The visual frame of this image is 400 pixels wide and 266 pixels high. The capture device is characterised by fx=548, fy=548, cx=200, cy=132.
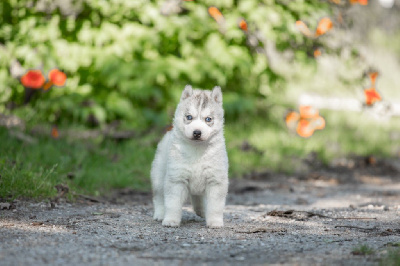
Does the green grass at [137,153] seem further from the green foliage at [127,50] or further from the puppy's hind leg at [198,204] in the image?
the puppy's hind leg at [198,204]

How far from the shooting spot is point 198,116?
4.24 meters

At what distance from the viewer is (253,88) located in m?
10.2

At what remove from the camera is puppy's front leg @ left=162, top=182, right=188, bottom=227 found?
4312mm

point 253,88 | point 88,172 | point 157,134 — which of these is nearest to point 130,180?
point 88,172

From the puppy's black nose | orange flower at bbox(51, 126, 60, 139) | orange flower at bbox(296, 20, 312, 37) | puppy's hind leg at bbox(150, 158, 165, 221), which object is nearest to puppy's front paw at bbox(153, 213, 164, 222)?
puppy's hind leg at bbox(150, 158, 165, 221)

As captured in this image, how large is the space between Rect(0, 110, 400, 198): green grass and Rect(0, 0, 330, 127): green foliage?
0.68 metres

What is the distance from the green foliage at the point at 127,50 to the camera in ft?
26.5

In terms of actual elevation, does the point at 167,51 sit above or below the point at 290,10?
below

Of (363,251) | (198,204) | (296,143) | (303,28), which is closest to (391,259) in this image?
(363,251)

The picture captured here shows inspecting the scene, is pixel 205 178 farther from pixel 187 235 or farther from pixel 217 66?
pixel 217 66

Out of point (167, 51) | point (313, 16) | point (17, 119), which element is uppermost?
point (313, 16)

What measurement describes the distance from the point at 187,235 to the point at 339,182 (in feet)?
13.6

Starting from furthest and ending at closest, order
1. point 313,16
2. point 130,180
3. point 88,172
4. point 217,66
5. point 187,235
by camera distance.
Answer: point 313,16 → point 217,66 → point 130,180 → point 88,172 → point 187,235

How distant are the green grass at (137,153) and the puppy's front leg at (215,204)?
169 cm
